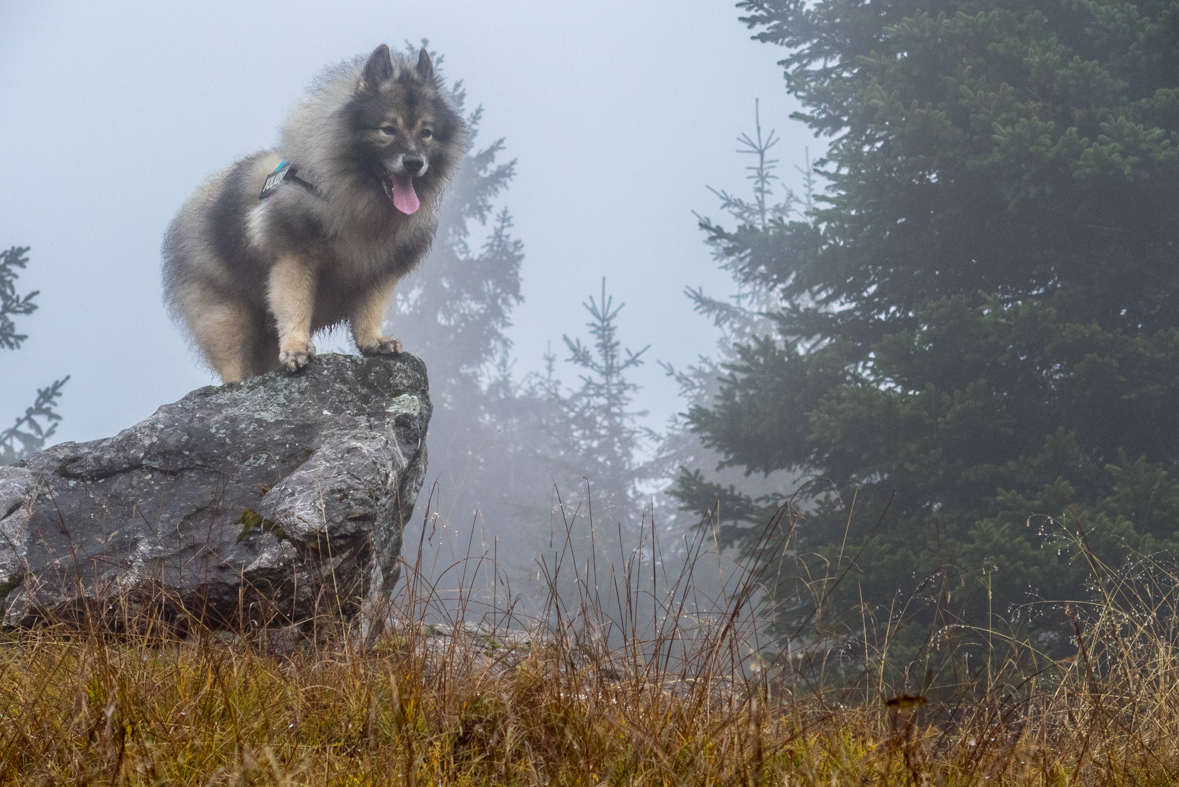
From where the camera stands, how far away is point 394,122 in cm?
423

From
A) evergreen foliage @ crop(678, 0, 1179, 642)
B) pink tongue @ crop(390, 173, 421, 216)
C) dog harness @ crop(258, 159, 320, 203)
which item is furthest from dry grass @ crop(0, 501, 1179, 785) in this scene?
evergreen foliage @ crop(678, 0, 1179, 642)

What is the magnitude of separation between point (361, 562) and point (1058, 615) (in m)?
5.99

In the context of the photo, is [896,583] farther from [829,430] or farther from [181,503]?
[181,503]

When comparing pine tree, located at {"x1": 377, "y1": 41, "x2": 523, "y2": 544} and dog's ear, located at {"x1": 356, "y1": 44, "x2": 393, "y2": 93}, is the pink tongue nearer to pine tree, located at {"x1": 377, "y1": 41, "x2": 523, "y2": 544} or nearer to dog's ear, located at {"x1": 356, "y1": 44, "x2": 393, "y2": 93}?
dog's ear, located at {"x1": 356, "y1": 44, "x2": 393, "y2": 93}

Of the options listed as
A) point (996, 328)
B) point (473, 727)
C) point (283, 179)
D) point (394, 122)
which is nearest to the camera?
point (473, 727)

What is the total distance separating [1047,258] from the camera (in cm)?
807

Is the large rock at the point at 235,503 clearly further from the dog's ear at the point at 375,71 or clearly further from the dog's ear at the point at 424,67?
the dog's ear at the point at 424,67

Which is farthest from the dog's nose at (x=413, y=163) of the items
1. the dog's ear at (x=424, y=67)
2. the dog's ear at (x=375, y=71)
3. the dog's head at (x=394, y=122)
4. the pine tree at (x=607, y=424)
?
the pine tree at (x=607, y=424)

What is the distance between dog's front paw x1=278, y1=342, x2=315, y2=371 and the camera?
4.13 m

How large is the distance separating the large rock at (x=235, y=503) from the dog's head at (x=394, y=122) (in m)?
1.03

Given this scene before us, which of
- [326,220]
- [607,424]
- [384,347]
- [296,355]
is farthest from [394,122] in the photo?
[607,424]

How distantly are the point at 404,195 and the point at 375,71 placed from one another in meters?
0.71

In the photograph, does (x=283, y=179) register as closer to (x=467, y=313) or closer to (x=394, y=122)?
(x=394, y=122)

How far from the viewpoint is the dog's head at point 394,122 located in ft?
13.9
